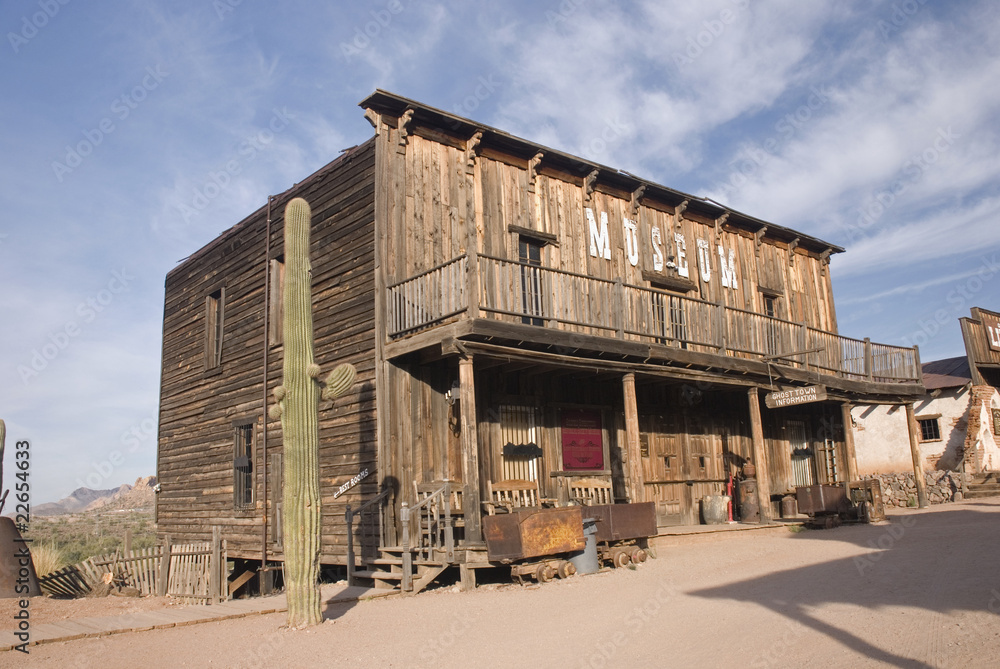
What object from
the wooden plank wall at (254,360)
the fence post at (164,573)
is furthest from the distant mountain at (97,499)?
the fence post at (164,573)

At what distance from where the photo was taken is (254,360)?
699 inches

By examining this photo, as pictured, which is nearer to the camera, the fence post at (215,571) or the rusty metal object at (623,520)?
the fence post at (215,571)

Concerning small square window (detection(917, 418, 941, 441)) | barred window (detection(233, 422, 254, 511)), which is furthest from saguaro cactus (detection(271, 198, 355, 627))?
small square window (detection(917, 418, 941, 441))

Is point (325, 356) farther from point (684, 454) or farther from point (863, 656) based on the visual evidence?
point (863, 656)

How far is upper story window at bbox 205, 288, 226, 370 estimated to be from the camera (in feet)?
63.9

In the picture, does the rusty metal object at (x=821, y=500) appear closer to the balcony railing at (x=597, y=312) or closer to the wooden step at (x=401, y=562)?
the balcony railing at (x=597, y=312)

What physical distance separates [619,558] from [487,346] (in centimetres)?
390

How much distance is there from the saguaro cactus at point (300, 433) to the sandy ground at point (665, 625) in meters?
0.51

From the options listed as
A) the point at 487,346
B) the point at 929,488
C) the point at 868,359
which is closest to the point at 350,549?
the point at 487,346

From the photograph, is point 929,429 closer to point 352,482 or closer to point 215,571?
point 352,482

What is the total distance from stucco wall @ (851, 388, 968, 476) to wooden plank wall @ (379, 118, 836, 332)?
1077cm

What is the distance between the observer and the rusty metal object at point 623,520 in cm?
1223

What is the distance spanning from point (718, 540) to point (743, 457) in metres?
5.42

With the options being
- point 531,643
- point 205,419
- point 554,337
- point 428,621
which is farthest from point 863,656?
point 205,419
